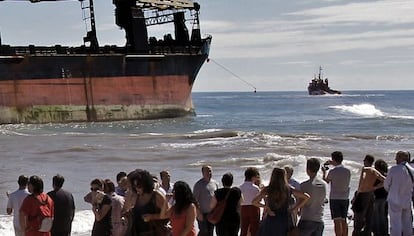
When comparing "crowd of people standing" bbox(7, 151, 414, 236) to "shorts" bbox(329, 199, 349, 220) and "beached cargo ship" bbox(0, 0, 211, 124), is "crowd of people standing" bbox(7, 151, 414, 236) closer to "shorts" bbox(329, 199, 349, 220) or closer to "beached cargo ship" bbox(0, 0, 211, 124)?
"shorts" bbox(329, 199, 349, 220)

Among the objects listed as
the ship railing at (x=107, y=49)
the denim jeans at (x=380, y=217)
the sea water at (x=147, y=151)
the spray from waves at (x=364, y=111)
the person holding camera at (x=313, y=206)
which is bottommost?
the spray from waves at (x=364, y=111)

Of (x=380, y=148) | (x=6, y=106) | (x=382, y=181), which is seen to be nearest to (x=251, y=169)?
(x=382, y=181)

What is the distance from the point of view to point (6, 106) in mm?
35219

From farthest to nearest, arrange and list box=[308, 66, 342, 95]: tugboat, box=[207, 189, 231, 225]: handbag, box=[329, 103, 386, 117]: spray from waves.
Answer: box=[308, 66, 342, 95]: tugboat < box=[329, 103, 386, 117]: spray from waves < box=[207, 189, 231, 225]: handbag

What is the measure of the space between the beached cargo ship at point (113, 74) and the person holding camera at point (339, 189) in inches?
1111

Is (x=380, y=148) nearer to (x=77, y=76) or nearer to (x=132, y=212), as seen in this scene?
(x=77, y=76)

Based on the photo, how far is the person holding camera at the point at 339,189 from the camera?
841 centimetres

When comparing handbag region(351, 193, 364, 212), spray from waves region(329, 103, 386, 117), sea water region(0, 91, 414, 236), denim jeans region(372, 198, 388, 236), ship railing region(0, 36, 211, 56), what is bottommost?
spray from waves region(329, 103, 386, 117)

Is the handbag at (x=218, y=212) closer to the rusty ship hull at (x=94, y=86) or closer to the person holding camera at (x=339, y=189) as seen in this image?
the person holding camera at (x=339, y=189)

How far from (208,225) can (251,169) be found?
770 millimetres

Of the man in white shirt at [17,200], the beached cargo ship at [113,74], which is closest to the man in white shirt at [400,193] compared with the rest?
the man in white shirt at [17,200]

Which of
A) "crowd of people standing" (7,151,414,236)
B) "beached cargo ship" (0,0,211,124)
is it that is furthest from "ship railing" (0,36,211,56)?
"crowd of people standing" (7,151,414,236)

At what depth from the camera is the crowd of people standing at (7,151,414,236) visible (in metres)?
6.19

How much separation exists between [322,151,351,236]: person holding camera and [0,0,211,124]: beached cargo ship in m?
28.2
